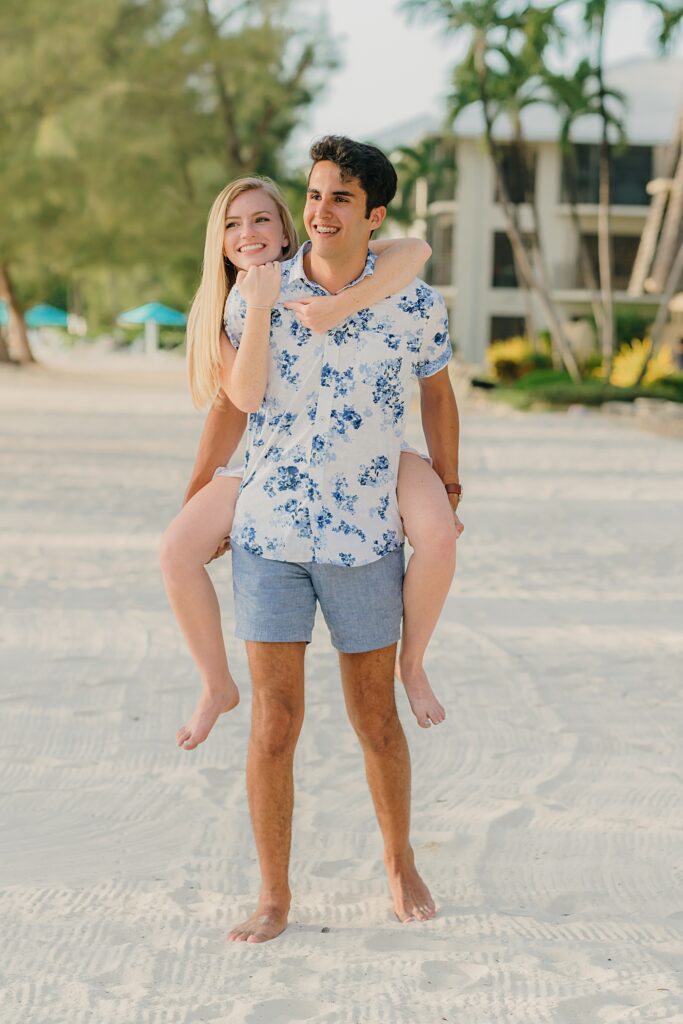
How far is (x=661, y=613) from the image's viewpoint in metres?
8.00

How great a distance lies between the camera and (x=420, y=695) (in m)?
3.80

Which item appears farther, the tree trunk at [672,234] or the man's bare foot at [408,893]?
the tree trunk at [672,234]

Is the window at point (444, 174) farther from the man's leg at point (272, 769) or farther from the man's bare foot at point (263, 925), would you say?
the man's bare foot at point (263, 925)

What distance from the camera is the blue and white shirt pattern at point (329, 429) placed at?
356 cm

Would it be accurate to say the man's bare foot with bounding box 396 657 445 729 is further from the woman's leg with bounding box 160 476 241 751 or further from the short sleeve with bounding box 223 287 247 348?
the short sleeve with bounding box 223 287 247 348

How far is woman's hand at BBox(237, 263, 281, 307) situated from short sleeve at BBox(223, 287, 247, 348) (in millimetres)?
101

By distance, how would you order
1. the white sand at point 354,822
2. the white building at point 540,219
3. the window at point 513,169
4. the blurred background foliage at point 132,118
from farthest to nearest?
the white building at point 540,219
the window at point 513,169
the blurred background foliage at point 132,118
the white sand at point 354,822

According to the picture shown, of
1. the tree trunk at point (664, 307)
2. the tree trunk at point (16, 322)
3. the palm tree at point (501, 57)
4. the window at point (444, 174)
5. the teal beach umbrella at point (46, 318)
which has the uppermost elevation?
the palm tree at point (501, 57)

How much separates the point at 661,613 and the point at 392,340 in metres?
4.81

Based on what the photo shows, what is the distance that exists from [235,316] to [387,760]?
124cm

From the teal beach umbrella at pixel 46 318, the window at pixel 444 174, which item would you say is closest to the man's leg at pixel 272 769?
the window at pixel 444 174

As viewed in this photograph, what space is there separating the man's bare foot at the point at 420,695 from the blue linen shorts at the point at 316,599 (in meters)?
0.14

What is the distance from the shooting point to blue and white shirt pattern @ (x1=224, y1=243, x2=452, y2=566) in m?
3.56

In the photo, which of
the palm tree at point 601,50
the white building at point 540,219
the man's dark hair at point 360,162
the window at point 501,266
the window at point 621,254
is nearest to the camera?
the man's dark hair at point 360,162
